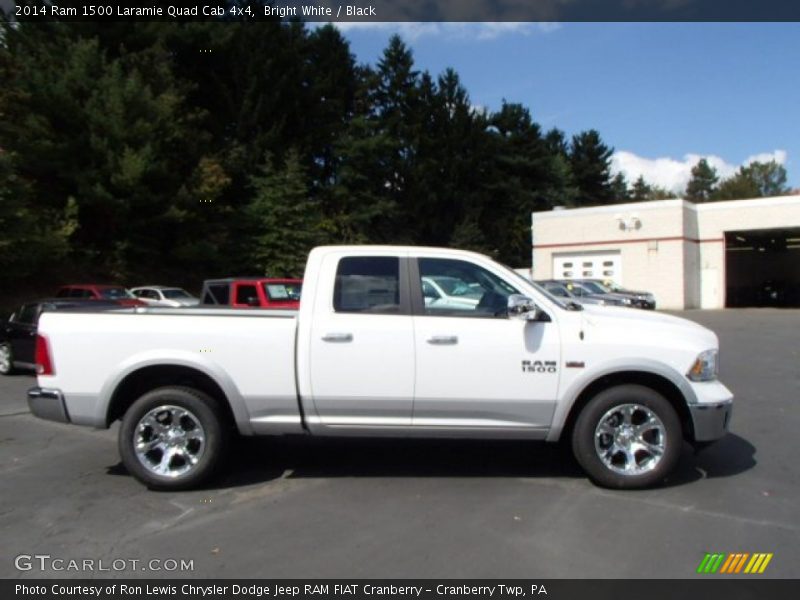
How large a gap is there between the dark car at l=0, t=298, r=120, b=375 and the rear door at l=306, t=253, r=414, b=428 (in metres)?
7.71

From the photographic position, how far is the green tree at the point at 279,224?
111ft

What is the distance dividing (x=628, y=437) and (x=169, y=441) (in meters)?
3.68

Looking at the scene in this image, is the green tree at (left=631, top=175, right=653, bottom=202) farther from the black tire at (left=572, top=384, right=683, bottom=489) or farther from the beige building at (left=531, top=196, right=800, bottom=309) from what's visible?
the black tire at (left=572, top=384, right=683, bottom=489)

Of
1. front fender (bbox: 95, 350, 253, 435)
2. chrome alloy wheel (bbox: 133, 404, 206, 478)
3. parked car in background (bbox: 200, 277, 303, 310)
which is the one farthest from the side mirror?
parked car in background (bbox: 200, 277, 303, 310)

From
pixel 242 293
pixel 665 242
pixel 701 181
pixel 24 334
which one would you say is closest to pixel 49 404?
pixel 24 334

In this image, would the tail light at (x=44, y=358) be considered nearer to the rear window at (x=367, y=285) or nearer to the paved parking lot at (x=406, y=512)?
the paved parking lot at (x=406, y=512)

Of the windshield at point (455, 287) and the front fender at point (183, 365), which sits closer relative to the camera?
the front fender at point (183, 365)

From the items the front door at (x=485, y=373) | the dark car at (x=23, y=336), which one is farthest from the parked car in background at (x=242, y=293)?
the front door at (x=485, y=373)

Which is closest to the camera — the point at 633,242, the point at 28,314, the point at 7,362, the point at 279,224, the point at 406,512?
the point at 406,512

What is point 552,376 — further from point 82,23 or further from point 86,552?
point 82,23

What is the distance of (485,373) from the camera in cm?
504

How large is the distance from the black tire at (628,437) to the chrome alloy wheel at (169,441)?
3.06 metres

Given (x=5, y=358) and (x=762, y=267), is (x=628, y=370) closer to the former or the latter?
(x=5, y=358)
